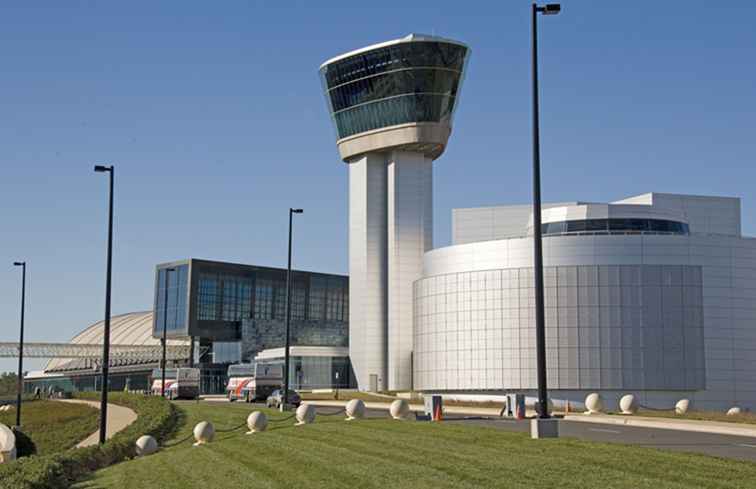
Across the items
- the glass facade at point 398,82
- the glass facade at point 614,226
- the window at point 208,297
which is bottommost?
the window at point 208,297

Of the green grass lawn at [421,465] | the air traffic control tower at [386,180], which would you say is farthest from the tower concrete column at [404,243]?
the green grass lawn at [421,465]

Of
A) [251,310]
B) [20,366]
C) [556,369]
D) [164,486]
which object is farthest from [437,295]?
[164,486]

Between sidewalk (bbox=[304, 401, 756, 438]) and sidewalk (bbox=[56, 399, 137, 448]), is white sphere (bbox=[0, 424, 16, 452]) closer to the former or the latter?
sidewalk (bbox=[56, 399, 137, 448])

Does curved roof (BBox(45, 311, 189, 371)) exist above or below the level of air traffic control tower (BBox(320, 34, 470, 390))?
below

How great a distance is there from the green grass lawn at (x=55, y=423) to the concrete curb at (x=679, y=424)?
3300 centimetres

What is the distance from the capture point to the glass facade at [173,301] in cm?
14950

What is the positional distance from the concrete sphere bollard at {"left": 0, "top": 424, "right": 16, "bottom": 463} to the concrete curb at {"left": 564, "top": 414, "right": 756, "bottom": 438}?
23.3 m

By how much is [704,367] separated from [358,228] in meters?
43.7

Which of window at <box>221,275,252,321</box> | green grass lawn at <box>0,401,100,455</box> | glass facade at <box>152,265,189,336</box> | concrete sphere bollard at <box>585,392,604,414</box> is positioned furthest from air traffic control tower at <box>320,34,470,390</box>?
concrete sphere bollard at <box>585,392,604,414</box>

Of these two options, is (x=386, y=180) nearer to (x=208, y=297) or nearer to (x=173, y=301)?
(x=208, y=297)

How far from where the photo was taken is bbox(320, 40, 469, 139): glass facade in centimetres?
10662

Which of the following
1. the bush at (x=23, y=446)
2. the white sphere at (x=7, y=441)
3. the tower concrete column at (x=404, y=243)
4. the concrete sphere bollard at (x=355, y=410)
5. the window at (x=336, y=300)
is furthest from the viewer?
the window at (x=336, y=300)

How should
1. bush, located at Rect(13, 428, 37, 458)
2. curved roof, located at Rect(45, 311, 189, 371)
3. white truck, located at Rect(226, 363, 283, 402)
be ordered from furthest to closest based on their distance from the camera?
curved roof, located at Rect(45, 311, 189, 371), white truck, located at Rect(226, 363, 283, 402), bush, located at Rect(13, 428, 37, 458)

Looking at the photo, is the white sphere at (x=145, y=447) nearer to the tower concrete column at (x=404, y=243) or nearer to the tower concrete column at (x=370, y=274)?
the tower concrete column at (x=404, y=243)
